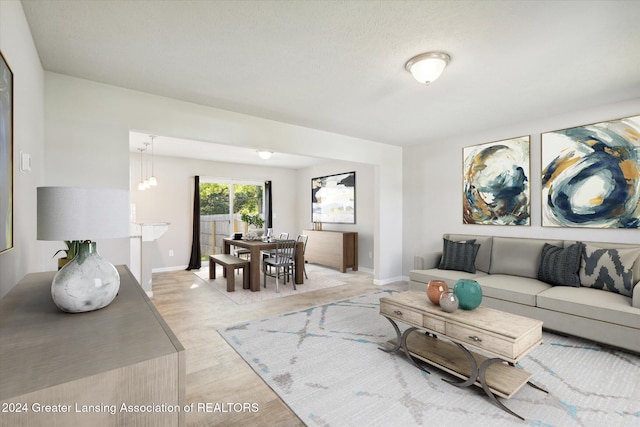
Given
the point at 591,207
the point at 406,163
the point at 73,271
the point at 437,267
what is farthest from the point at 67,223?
the point at 406,163

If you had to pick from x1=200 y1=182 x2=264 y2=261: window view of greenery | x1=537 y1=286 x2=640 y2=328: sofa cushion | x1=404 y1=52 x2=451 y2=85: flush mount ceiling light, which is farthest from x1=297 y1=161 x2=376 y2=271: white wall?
x1=404 y1=52 x2=451 y2=85: flush mount ceiling light

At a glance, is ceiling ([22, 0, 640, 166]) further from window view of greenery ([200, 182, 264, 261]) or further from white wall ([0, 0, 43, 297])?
window view of greenery ([200, 182, 264, 261])

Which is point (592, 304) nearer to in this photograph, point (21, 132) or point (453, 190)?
point (453, 190)

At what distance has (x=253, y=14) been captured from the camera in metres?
1.80

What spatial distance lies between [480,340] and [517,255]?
2.29 m

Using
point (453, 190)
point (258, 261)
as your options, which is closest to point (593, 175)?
point (453, 190)

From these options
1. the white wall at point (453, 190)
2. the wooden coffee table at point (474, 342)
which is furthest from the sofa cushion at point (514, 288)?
the wooden coffee table at point (474, 342)

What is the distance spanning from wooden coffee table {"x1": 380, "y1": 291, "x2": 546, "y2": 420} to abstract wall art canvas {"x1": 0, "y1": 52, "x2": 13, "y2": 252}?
2.43 metres

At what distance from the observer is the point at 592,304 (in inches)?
104

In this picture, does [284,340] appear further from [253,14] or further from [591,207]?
[591,207]

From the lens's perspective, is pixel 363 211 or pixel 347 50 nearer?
pixel 347 50

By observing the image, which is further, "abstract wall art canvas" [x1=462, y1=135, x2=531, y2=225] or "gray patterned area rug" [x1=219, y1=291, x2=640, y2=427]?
"abstract wall art canvas" [x1=462, y1=135, x2=531, y2=225]

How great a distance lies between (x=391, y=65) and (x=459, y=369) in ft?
7.79

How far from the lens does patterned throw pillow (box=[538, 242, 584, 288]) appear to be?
317 cm
